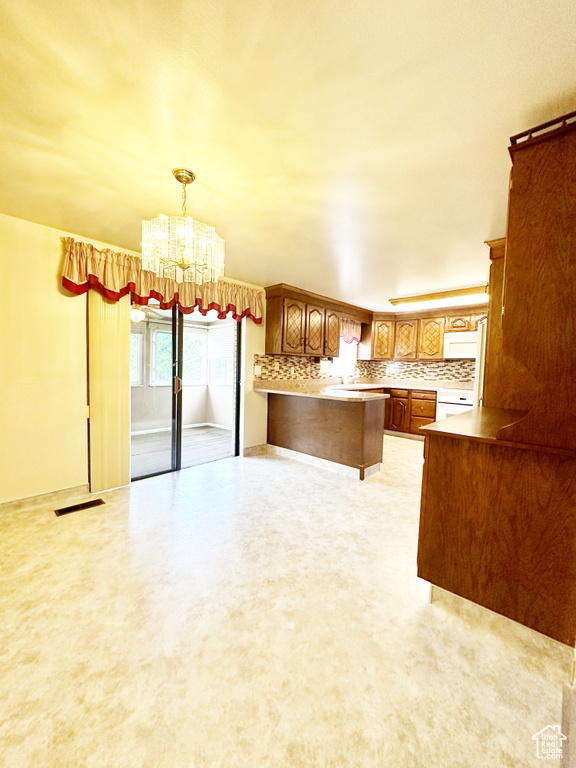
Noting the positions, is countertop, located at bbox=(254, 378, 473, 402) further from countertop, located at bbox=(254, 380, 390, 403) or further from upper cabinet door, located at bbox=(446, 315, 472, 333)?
upper cabinet door, located at bbox=(446, 315, 472, 333)

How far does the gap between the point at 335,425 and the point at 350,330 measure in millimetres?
2576

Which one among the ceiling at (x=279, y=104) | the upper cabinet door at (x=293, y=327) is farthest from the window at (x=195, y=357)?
the ceiling at (x=279, y=104)

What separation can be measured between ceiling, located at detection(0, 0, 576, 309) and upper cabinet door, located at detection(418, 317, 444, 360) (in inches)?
122

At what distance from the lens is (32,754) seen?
93 centimetres

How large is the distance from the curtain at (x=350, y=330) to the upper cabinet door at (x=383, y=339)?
308mm

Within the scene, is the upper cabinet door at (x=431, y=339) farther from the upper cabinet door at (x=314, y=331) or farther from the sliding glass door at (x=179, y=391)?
the sliding glass door at (x=179, y=391)

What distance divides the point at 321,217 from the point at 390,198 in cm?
49

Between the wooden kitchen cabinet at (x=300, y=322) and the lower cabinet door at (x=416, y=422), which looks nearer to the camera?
the wooden kitchen cabinet at (x=300, y=322)

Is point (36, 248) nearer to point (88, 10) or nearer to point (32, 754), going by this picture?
point (88, 10)

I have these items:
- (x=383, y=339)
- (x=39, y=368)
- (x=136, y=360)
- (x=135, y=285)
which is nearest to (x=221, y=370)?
(x=136, y=360)

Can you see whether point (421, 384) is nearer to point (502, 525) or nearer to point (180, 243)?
point (502, 525)

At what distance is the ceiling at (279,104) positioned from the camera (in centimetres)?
94

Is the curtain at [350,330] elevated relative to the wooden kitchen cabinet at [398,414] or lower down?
elevated

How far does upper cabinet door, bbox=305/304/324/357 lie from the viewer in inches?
176
